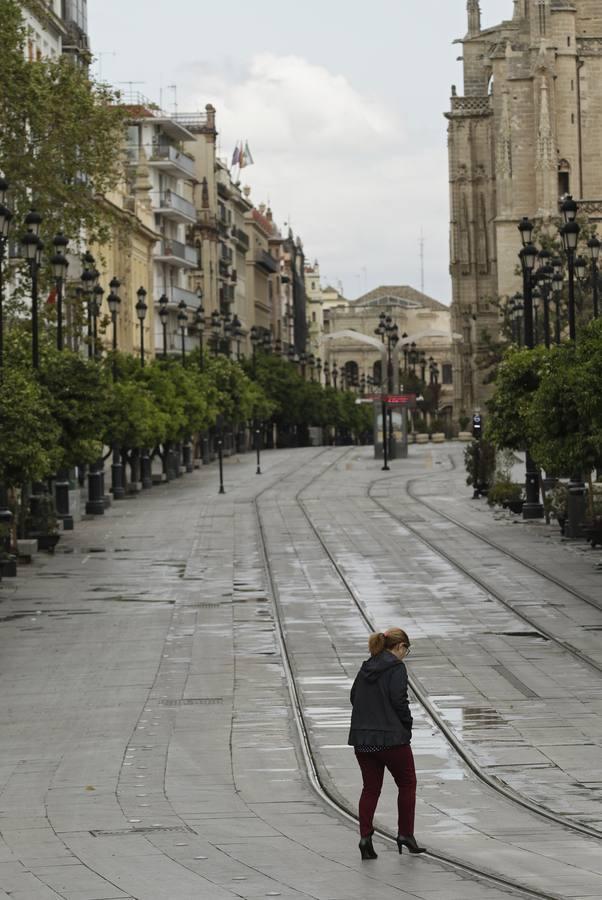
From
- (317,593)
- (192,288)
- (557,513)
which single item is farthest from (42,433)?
(192,288)

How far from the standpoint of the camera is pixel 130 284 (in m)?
95.3

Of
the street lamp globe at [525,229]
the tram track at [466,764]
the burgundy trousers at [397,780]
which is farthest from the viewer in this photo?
the street lamp globe at [525,229]

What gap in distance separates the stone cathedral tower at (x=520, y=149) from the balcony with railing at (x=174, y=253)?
17.2 m

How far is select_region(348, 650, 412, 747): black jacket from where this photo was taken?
11625 millimetres

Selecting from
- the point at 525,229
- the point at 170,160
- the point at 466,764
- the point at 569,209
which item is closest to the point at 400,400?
the point at 170,160

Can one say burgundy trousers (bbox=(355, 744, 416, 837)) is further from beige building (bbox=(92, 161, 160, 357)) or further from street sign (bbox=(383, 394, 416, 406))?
street sign (bbox=(383, 394, 416, 406))

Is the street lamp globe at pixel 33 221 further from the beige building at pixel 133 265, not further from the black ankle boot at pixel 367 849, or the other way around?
the beige building at pixel 133 265

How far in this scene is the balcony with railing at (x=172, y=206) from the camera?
112 metres

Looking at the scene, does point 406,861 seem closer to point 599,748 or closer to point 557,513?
point 599,748

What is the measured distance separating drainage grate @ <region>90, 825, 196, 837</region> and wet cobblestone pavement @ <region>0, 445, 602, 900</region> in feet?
0.10

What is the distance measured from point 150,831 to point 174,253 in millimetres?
101552

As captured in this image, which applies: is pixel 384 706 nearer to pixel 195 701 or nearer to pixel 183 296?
pixel 195 701

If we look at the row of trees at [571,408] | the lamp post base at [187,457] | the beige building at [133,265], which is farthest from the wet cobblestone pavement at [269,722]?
the beige building at [133,265]

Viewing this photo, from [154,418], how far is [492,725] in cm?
4459
